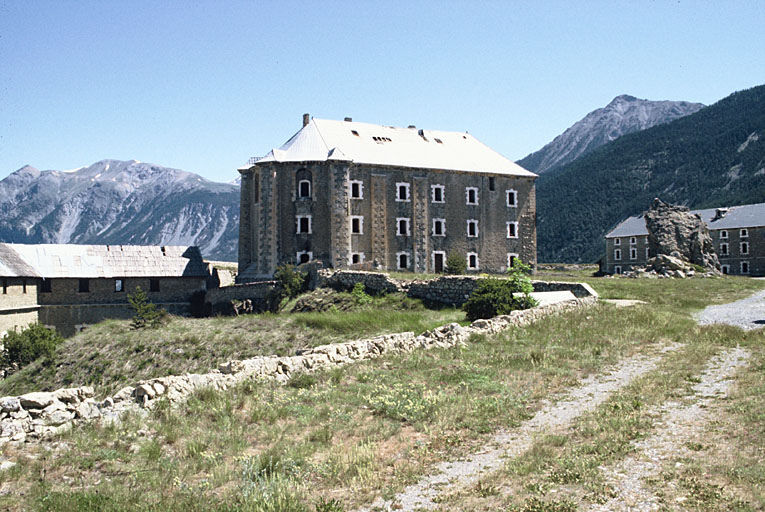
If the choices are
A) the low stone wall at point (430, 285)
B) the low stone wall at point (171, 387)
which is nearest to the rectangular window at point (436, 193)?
the low stone wall at point (430, 285)

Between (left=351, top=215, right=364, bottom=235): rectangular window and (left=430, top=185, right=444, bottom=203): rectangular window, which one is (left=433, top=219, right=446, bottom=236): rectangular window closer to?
(left=430, top=185, right=444, bottom=203): rectangular window

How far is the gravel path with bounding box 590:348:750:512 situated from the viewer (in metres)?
6.93

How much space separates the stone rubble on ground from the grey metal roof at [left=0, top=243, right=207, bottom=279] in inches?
1409

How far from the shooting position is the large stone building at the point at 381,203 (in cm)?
4950

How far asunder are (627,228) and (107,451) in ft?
303

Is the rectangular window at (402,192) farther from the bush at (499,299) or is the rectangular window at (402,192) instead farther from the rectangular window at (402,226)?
the bush at (499,299)

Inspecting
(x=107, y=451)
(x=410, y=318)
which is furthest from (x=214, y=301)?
(x=107, y=451)

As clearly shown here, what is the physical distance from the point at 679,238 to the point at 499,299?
34.9m

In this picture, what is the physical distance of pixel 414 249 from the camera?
52625mm

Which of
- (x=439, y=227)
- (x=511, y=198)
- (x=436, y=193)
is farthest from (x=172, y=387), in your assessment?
(x=511, y=198)

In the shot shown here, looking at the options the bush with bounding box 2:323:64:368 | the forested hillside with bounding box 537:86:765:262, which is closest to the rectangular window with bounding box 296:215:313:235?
the bush with bounding box 2:323:64:368

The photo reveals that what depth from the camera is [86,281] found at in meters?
46.4

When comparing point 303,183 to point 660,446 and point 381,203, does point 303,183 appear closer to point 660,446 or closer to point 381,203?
point 381,203

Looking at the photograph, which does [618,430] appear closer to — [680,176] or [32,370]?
[32,370]
